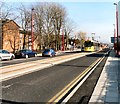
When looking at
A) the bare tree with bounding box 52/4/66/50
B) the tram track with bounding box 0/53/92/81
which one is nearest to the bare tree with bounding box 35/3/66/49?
the bare tree with bounding box 52/4/66/50

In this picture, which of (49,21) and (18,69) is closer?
(18,69)

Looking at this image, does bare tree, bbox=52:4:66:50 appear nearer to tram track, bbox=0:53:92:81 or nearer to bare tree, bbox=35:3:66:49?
bare tree, bbox=35:3:66:49

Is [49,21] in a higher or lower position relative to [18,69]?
higher

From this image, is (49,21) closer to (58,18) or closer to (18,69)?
(58,18)

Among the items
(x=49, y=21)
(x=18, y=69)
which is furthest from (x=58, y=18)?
(x=18, y=69)

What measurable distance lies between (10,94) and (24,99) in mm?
1104

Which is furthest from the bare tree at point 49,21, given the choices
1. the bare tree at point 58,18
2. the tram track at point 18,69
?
the tram track at point 18,69

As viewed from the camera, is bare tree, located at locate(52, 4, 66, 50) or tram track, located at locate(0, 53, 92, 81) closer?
tram track, located at locate(0, 53, 92, 81)

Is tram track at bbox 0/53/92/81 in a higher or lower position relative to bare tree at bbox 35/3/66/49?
lower

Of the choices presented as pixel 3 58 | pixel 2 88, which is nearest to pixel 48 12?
pixel 3 58

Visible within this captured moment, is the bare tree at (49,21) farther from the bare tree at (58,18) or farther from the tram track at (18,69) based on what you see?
the tram track at (18,69)

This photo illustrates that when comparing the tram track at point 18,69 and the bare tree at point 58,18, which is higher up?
the bare tree at point 58,18

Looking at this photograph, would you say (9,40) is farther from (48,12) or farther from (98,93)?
(98,93)

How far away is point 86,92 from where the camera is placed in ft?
35.0
